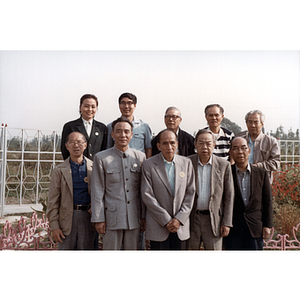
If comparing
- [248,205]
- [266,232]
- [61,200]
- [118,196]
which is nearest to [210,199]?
[248,205]

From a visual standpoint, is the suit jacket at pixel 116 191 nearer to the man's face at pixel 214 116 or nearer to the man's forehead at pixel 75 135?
the man's forehead at pixel 75 135

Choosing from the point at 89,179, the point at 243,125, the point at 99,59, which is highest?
the point at 99,59

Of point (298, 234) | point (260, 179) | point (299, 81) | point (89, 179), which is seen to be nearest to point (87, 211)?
point (89, 179)

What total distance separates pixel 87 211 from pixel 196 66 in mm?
2661

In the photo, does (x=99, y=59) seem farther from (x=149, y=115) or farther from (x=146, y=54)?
(x=149, y=115)

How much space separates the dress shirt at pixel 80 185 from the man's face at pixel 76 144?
0.14 meters

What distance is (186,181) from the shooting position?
394 centimetres

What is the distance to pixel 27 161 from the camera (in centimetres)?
513

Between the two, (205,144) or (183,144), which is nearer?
(205,144)

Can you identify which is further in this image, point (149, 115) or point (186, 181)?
point (149, 115)

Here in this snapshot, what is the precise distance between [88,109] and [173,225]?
1.96 metres

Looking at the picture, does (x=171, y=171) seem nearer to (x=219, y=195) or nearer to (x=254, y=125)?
(x=219, y=195)

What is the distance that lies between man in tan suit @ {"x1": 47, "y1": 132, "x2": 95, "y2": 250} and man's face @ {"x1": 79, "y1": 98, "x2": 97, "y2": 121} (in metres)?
0.47

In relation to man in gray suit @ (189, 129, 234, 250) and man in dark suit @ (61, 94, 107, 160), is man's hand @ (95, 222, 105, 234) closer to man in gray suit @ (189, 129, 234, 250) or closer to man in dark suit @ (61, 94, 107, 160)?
man in dark suit @ (61, 94, 107, 160)
